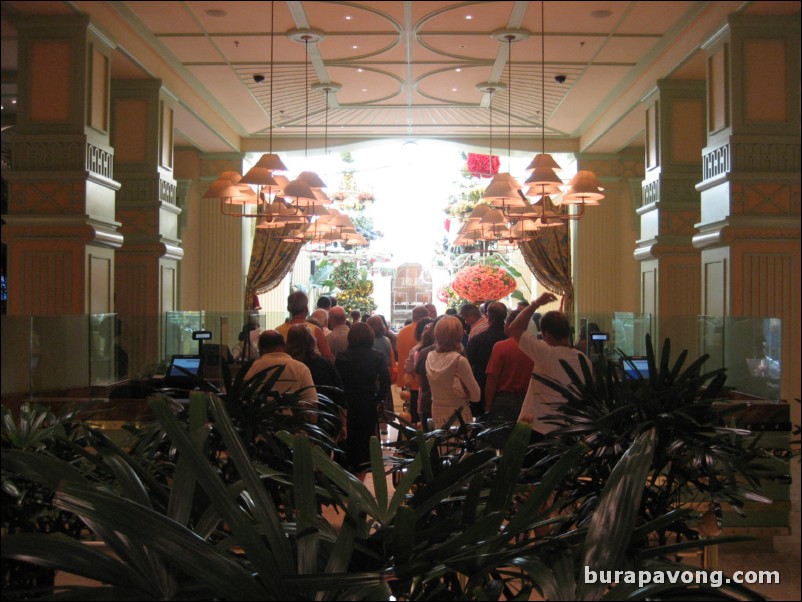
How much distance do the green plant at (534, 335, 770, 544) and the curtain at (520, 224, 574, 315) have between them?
11.1 m

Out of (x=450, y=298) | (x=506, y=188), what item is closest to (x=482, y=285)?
(x=450, y=298)

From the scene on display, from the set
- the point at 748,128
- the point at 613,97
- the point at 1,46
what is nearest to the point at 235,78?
the point at 1,46

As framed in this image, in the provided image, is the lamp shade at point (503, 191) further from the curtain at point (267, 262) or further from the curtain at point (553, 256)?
the curtain at point (267, 262)

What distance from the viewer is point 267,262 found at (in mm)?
13977

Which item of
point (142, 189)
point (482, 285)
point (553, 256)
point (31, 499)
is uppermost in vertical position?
point (142, 189)

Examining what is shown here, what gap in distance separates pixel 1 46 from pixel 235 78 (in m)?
3.12

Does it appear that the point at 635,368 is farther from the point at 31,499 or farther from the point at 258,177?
the point at 258,177

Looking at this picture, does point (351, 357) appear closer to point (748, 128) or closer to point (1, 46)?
point (748, 128)

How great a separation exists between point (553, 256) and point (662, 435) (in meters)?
11.4

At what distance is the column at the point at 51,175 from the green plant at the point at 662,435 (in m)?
5.54

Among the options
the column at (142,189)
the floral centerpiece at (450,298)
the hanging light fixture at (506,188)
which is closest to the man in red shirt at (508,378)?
the hanging light fixture at (506,188)

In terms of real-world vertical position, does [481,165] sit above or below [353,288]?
above

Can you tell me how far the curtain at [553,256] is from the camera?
13615mm

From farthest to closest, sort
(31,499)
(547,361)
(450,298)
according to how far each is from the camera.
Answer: (450,298)
(547,361)
(31,499)
